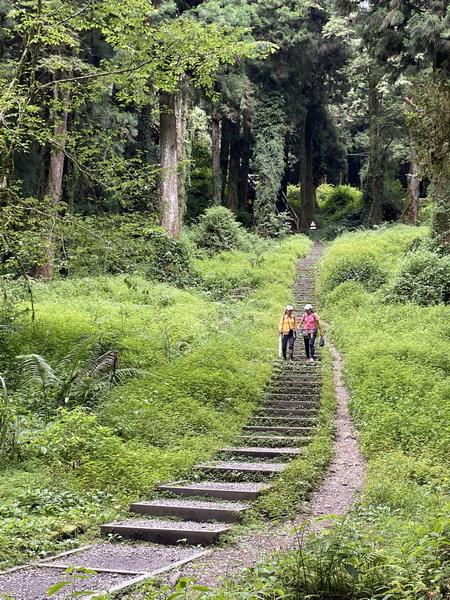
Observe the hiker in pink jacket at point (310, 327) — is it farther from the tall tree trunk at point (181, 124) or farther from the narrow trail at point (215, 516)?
the tall tree trunk at point (181, 124)

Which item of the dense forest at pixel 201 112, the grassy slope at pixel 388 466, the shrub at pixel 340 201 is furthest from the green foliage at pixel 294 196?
the grassy slope at pixel 388 466

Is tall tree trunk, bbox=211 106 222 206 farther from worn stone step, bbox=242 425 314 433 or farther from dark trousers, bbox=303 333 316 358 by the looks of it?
worn stone step, bbox=242 425 314 433

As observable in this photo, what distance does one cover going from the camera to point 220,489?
7344mm

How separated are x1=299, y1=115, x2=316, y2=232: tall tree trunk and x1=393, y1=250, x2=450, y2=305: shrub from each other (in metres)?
19.3

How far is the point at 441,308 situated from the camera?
1684 centimetres

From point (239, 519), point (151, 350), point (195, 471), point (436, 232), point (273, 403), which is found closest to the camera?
point (239, 519)

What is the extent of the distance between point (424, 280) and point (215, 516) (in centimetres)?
1382

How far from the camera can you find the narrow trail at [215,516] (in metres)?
5.06

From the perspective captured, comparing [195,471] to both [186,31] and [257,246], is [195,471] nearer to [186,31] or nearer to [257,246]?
[186,31]

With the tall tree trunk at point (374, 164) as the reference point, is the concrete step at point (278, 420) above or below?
below

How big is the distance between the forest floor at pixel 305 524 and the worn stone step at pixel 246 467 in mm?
648

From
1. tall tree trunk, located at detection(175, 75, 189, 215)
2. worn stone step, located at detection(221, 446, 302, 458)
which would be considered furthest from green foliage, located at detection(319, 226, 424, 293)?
worn stone step, located at detection(221, 446, 302, 458)

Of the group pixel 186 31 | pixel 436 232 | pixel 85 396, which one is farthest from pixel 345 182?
pixel 85 396

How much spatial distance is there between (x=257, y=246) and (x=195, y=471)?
21825 mm
